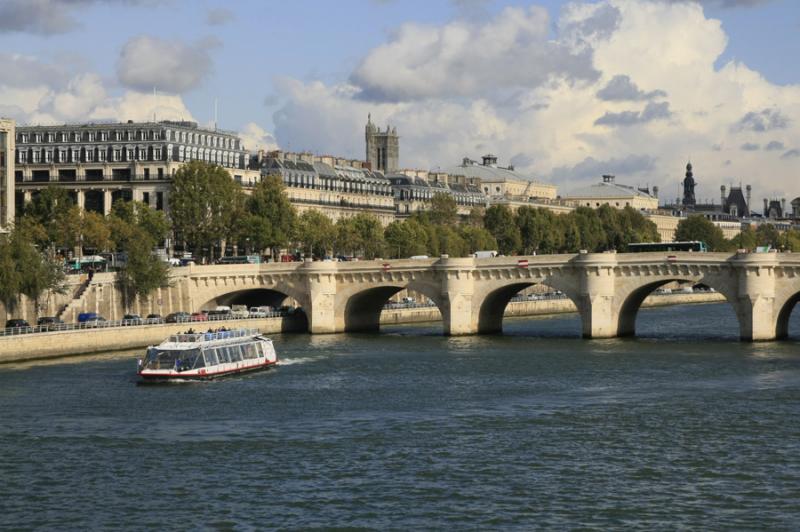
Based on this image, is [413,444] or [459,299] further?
[459,299]

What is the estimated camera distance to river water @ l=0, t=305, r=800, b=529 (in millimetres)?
44781

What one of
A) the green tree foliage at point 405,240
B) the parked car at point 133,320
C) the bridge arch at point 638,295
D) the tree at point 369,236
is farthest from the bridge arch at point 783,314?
the tree at point 369,236

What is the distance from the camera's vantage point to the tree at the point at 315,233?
14075cm

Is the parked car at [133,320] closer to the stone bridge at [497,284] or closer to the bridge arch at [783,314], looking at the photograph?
the stone bridge at [497,284]

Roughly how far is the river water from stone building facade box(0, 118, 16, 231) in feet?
95.8

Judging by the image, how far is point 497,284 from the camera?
10306 centimetres

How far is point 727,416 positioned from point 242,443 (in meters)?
Answer: 19.8

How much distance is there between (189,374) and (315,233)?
6726 centimetres

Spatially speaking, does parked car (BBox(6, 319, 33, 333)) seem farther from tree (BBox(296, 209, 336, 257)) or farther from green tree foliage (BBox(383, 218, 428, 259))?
green tree foliage (BBox(383, 218, 428, 259))

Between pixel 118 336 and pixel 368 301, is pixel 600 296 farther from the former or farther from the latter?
pixel 118 336

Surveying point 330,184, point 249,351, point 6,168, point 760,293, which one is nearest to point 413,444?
point 249,351

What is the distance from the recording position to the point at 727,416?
6106 centimetres

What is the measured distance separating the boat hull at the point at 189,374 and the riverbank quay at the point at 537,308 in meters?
39.6

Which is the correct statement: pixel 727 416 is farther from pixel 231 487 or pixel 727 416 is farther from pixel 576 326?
pixel 576 326
